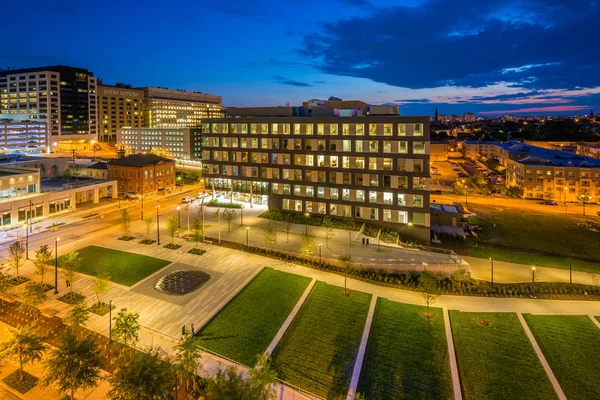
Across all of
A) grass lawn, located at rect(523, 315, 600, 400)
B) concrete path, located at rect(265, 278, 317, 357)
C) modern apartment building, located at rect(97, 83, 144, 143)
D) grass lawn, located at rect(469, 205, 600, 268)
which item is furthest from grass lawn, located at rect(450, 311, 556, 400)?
modern apartment building, located at rect(97, 83, 144, 143)

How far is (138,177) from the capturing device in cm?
7194

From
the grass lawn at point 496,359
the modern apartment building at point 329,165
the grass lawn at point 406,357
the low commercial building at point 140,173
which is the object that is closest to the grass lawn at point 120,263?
the grass lawn at point 406,357

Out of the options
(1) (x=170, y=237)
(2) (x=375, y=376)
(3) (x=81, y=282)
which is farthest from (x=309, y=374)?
(1) (x=170, y=237)

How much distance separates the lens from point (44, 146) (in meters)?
142

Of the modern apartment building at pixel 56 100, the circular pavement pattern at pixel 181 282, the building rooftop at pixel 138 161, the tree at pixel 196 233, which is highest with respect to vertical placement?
the modern apartment building at pixel 56 100

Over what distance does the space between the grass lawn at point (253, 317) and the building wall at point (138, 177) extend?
48612mm

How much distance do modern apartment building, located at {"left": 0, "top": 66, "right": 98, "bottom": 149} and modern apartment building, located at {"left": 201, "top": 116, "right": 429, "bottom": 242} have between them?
127802 mm

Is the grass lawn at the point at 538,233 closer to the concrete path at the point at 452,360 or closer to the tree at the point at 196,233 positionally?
the concrete path at the point at 452,360

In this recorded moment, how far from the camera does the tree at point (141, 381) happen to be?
15820 mm

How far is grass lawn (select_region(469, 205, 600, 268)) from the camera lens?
4958cm

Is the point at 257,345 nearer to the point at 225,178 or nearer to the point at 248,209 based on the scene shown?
the point at 248,209

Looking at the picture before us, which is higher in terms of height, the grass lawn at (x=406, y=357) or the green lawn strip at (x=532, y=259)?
the green lawn strip at (x=532, y=259)

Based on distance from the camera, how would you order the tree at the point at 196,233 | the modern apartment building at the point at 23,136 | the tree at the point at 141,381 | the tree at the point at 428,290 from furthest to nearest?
1. the modern apartment building at the point at 23,136
2. the tree at the point at 196,233
3. the tree at the point at 428,290
4. the tree at the point at 141,381

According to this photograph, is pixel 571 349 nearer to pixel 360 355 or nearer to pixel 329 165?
pixel 360 355
